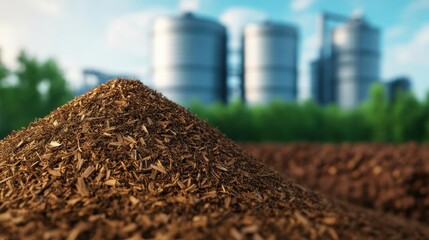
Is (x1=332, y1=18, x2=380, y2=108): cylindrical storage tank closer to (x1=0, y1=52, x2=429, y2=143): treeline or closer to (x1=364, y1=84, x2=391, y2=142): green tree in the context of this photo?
(x1=0, y1=52, x2=429, y2=143): treeline

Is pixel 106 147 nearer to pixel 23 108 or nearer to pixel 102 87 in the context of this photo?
pixel 102 87

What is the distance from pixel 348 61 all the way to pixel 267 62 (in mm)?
8482

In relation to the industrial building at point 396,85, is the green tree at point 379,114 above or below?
below

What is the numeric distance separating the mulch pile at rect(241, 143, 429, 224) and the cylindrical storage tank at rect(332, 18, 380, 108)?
29758 mm

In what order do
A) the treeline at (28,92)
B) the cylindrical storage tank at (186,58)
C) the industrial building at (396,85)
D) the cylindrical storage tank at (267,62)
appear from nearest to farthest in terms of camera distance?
the treeline at (28,92) → the cylindrical storage tank at (186,58) → the cylindrical storage tank at (267,62) → the industrial building at (396,85)

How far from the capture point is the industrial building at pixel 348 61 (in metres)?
37.8

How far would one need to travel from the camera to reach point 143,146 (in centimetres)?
309

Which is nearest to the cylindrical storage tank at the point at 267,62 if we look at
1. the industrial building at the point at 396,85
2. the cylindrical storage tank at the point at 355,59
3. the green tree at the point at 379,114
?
the cylindrical storage tank at the point at 355,59

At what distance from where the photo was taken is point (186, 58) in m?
32.6

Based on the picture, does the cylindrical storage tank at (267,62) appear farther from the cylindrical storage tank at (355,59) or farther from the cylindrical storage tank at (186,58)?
the cylindrical storage tank at (355,59)

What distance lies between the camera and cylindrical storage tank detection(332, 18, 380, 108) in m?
37.8

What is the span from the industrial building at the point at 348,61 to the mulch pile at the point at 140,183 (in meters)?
36.7

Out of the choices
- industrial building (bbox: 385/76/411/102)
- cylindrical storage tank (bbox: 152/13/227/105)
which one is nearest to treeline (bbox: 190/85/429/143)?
cylindrical storage tank (bbox: 152/13/227/105)

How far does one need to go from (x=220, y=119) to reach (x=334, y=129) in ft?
30.1
